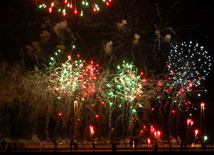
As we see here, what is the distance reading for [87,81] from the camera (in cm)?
3744

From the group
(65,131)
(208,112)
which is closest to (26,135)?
(65,131)

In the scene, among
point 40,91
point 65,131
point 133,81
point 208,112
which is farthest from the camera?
point 208,112

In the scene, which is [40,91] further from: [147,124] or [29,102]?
[147,124]

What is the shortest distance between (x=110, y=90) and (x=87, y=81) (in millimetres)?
4578

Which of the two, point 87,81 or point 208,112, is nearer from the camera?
point 87,81

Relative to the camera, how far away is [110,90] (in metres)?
40.7

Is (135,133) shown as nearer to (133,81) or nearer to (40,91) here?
(133,81)

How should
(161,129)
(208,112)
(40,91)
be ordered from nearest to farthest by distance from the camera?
(40,91)
(161,129)
(208,112)

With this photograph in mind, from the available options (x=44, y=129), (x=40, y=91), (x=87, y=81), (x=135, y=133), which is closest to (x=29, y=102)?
(x=44, y=129)

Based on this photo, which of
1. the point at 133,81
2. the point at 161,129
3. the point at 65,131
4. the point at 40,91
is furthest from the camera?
the point at 161,129

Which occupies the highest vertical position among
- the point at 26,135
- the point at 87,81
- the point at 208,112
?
the point at 87,81

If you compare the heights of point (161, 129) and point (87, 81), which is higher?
point (87, 81)

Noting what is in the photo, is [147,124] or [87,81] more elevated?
[87,81]

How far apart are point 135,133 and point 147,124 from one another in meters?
3.06
